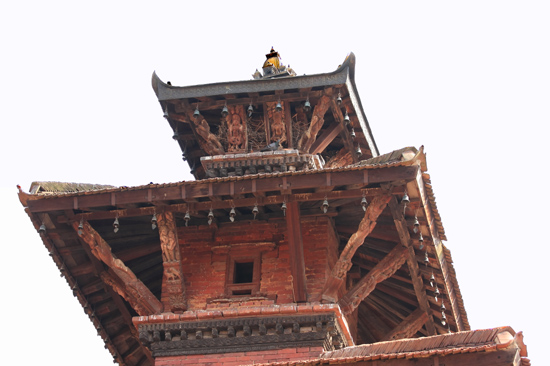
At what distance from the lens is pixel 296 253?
14812 millimetres

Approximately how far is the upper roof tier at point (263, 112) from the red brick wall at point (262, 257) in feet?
3.59

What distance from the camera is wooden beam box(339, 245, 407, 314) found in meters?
15.3

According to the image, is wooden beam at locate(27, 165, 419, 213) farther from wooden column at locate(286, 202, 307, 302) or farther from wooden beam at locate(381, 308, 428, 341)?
wooden beam at locate(381, 308, 428, 341)

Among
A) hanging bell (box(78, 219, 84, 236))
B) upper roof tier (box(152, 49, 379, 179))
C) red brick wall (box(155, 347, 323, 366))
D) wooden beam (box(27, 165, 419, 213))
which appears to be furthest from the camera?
upper roof tier (box(152, 49, 379, 179))

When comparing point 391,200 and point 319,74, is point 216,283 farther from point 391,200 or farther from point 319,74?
point 319,74

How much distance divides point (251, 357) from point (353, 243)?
2.27 meters

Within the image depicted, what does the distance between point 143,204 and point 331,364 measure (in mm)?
4541

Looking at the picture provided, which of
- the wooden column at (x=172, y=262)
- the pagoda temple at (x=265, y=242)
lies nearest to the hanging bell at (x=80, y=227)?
the pagoda temple at (x=265, y=242)

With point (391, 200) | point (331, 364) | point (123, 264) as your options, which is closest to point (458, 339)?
point (331, 364)

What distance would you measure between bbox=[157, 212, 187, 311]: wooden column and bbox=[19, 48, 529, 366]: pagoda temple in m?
0.02

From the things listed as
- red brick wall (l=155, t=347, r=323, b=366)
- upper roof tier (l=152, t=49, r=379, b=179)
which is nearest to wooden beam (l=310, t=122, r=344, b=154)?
upper roof tier (l=152, t=49, r=379, b=179)

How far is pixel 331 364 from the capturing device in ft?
39.6

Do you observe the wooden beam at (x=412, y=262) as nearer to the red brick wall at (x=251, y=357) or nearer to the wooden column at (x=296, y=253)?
the wooden column at (x=296, y=253)

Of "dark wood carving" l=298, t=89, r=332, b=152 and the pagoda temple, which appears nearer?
the pagoda temple
